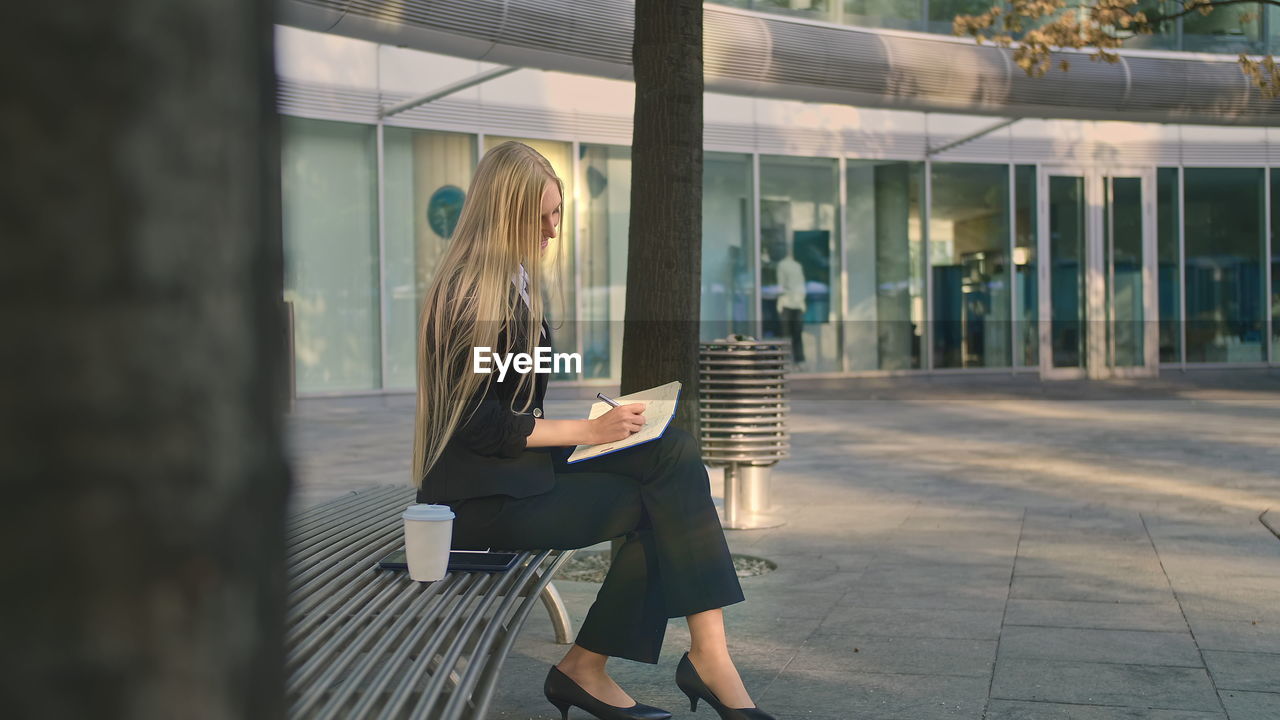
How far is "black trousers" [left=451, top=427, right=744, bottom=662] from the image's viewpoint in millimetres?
3209

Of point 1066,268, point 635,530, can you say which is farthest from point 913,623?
point 1066,268

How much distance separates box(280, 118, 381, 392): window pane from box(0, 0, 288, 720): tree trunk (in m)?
16.8

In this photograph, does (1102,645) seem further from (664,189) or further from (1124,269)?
(1124,269)

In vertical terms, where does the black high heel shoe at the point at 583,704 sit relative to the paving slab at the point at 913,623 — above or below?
above

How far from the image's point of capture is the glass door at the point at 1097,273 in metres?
23.1

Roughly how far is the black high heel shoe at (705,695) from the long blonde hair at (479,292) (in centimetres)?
80

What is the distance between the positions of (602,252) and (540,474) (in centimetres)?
1635

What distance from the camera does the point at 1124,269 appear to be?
2348 cm

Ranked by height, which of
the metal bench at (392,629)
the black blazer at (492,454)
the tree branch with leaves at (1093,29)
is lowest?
Answer: the metal bench at (392,629)

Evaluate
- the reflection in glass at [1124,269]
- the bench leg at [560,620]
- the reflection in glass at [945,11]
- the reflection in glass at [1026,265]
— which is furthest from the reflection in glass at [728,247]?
the bench leg at [560,620]

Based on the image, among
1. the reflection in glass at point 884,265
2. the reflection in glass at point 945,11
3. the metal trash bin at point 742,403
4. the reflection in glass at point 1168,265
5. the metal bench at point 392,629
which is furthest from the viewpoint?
the reflection in glass at point 1168,265

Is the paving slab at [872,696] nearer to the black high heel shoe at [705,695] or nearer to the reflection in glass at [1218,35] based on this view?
the black high heel shoe at [705,695]

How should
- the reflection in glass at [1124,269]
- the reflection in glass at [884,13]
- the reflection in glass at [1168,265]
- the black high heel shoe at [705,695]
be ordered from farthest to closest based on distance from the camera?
the reflection in glass at [1168,265] → the reflection in glass at [1124,269] → the reflection in glass at [884,13] → the black high heel shoe at [705,695]

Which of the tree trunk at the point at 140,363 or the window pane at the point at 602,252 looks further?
the window pane at the point at 602,252
